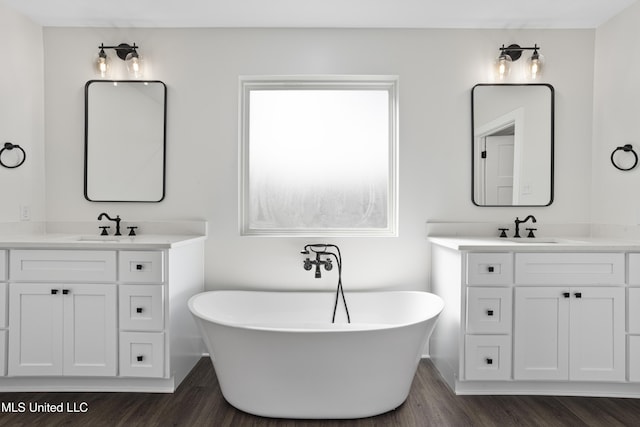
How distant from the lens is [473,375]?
87.4 inches

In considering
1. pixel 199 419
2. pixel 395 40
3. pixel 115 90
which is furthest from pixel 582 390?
pixel 115 90

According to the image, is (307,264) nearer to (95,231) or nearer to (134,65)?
(95,231)

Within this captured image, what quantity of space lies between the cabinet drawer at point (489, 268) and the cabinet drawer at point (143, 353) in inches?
69.9

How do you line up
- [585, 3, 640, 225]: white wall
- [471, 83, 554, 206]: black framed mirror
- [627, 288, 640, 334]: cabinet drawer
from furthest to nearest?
1. [471, 83, 554, 206]: black framed mirror
2. [585, 3, 640, 225]: white wall
3. [627, 288, 640, 334]: cabinet drawer

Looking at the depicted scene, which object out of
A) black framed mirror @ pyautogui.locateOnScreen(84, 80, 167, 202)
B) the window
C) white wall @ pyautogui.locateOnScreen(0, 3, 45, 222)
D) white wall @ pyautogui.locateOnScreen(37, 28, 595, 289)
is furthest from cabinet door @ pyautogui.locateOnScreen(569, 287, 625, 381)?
white wall @ pyautogui.locateOnScreen(0, 3, 45, 222)

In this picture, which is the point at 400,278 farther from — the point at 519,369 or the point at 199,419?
the point at 199,419

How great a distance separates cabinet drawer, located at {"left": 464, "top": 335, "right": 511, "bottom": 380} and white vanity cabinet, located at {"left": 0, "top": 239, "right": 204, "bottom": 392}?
170 centimetres

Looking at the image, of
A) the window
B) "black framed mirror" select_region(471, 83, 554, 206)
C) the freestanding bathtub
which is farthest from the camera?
the window

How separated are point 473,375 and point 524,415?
296mm

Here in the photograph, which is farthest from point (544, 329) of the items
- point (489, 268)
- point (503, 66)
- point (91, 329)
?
point (91, 329)

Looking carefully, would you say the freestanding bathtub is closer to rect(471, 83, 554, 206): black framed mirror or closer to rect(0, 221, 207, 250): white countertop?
rect(0, 221, 207, 250): white countertop

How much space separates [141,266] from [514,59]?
109 inches

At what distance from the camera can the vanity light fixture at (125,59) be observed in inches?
107

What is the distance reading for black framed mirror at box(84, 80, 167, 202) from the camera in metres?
2.78
